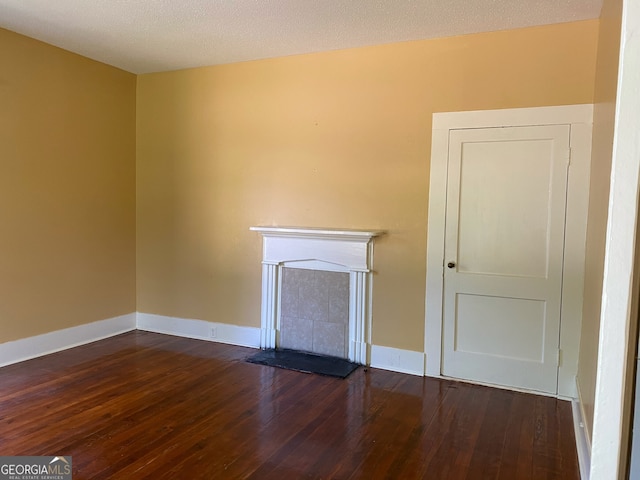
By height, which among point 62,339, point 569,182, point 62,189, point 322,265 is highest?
point 569,182

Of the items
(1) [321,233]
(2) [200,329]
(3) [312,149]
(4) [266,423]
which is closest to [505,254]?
(1) [321,233]

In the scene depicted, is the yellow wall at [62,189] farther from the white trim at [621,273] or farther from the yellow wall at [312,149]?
the white trim at [621,273]

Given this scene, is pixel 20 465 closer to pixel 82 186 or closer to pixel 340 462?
pixel 340 462

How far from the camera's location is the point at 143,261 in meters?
4.99

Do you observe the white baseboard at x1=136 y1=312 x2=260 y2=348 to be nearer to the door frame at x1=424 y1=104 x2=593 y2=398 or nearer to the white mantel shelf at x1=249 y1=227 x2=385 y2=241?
the white mantel shelf at x1=249 y1=227 x2=385 y2=241

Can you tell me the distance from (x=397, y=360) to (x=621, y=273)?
3459 mm

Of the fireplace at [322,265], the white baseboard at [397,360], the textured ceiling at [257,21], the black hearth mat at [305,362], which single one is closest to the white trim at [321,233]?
the fireplace at [322,265]

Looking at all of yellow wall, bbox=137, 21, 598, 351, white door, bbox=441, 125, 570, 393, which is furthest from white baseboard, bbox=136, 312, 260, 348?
white door, bbox=441, 125, 570, 393

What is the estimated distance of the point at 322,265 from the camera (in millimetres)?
4129

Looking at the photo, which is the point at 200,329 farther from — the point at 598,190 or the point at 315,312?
the point at 598,190

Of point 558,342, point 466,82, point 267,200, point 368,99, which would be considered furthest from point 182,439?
point 466,82

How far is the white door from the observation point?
3.35m

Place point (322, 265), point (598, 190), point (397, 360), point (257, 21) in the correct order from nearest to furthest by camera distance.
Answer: point (598, 190) < point (257, 21) < point (397, 360) < point (322, 265)

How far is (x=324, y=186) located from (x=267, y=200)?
61 cm
